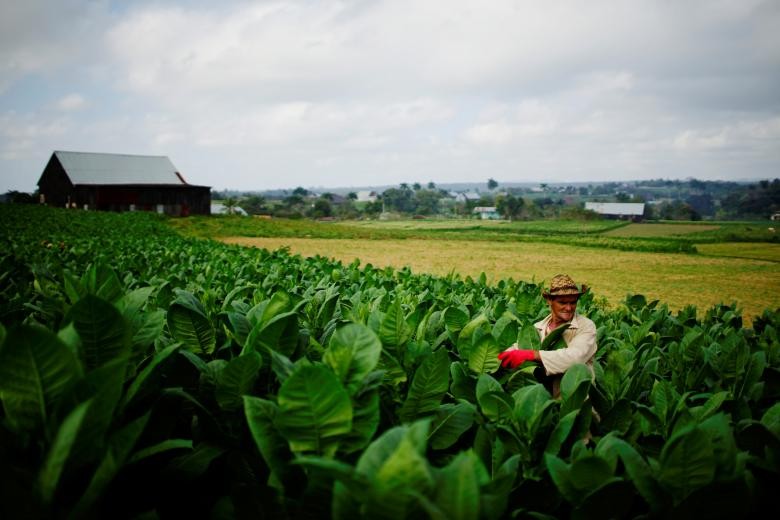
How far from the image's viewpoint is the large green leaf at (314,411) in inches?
40.3

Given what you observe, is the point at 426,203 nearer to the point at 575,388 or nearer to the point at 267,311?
the point at 267,311

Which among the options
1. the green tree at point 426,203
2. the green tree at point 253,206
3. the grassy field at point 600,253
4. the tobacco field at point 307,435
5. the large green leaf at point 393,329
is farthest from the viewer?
the green tree at point 426,203

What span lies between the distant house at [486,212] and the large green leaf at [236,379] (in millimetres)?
108337

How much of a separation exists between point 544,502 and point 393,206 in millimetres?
141657

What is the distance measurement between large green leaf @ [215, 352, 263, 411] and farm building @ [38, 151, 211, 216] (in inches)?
2628

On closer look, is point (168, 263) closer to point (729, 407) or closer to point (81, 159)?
point (729, 407)

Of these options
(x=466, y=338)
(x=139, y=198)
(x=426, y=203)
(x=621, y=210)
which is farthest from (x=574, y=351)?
(x=426, y=203)

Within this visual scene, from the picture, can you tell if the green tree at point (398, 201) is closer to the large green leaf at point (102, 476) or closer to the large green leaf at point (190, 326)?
the large green leaf at point (190, 326)

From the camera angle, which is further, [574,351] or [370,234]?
[370,234]

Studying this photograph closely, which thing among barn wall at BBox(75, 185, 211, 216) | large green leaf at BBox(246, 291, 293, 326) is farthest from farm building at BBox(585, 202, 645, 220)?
large green leaf at BBox(246, 291, 293, 326)

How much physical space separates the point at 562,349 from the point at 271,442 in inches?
84.2

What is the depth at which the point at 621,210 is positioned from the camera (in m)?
90.6

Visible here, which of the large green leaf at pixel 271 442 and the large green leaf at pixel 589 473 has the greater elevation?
the large green leaf at pixel 271 442

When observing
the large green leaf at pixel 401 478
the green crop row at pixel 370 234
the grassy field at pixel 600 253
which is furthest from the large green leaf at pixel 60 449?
the green crop row at pixel 370 234
